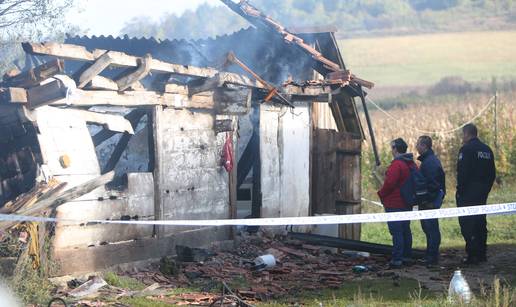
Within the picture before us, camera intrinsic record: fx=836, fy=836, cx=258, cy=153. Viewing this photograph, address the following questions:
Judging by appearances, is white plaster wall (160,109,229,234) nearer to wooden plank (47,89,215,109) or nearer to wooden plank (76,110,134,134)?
wooden plank (47,89,215,109)

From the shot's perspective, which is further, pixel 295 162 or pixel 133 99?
pixel 295 162

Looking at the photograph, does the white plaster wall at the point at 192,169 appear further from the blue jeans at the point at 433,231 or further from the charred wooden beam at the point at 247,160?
the blue jeans at the point at 433,231

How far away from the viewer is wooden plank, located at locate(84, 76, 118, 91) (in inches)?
432

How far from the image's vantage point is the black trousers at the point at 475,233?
1249cm

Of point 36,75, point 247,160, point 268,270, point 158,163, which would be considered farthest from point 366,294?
point 247,160

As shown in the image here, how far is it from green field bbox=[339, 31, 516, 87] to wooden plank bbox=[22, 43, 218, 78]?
36480 mm

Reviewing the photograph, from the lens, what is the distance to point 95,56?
10.6m

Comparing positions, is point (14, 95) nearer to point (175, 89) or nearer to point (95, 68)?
point (95, 68)

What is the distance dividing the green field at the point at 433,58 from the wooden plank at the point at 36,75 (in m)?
39.2

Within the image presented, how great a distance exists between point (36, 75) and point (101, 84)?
134 cm

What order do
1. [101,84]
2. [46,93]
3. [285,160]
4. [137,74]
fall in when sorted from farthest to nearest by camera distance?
1. [285,160]
2. [137,74]
3. [101,84]
4. [46,93]

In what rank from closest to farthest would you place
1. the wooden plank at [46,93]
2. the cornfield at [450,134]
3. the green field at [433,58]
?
the wooden plank at [46,93] → the cornfield at [450,134] → the green field at [433,58]

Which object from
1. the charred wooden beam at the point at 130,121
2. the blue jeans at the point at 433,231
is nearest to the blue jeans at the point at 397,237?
the blue jeans at the point at 433,231

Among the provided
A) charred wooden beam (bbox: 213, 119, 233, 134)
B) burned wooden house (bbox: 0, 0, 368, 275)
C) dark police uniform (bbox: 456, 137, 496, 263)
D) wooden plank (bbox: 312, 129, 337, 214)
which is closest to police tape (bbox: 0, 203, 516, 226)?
burned wooden house (bbox: 0, 0, 368, 275)
